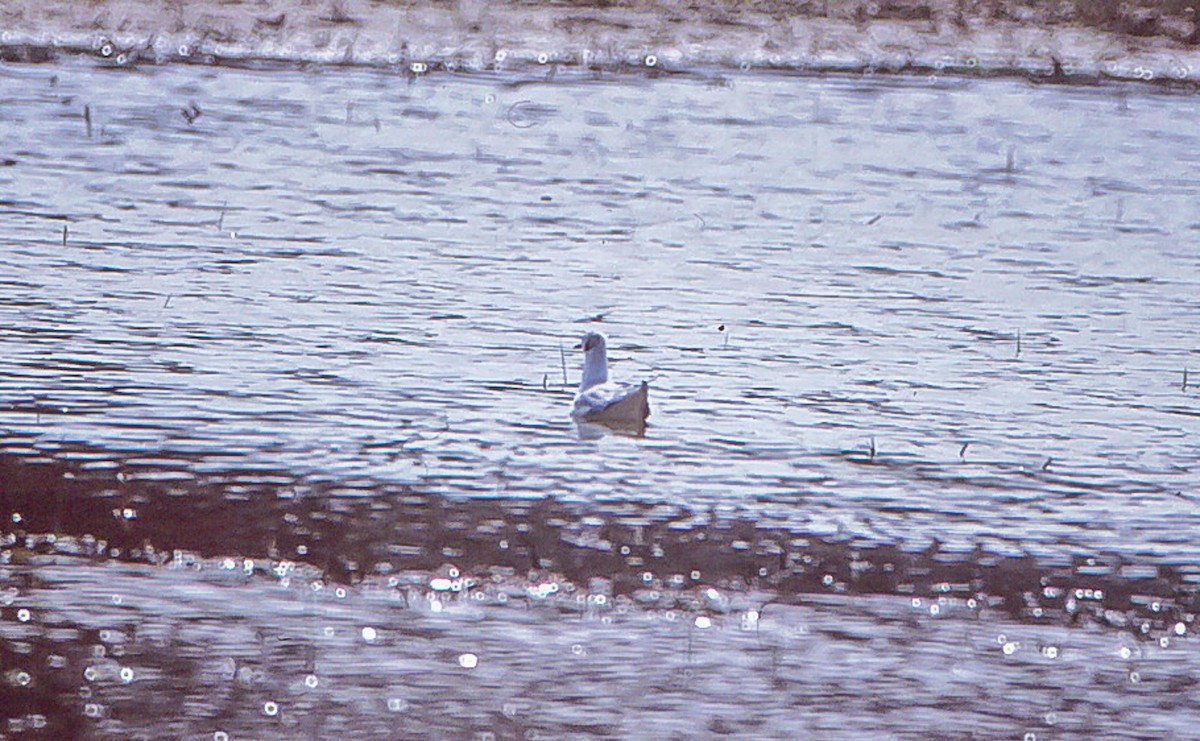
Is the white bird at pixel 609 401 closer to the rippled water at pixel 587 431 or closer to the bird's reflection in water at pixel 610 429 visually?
the bird's reflection in water at pixel 610 429

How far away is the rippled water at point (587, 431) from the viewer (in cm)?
605

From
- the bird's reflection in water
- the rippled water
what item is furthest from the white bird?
the rippled water

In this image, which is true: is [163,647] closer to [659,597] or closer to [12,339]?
[659,597]

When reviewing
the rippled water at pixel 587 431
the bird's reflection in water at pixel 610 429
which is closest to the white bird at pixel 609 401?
the bird's reflection in water at pixel 610 429

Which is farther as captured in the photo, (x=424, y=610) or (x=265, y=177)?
(x=265, y=177)

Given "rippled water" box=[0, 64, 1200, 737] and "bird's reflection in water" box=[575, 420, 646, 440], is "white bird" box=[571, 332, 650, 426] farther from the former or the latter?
"rippled water" box=[0, 64, 1200, 737]

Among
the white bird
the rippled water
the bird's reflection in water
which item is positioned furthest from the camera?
the white bird

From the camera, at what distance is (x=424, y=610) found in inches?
255

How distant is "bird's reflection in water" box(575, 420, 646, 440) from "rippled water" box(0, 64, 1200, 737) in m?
0.07

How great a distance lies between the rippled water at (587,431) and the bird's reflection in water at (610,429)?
71 millimetres

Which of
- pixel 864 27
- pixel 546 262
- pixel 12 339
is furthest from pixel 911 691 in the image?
pixel 864 27

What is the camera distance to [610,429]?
29.9 ft

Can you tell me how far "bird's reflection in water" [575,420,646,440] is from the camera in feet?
29.7

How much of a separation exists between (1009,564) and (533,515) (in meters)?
1.57
